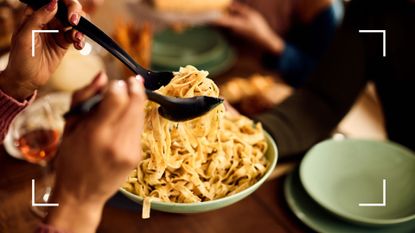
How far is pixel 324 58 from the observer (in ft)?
5.76

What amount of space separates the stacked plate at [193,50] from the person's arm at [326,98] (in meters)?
0.45

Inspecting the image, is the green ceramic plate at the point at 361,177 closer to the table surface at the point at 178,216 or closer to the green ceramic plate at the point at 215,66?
the table surface at the point at 178,216

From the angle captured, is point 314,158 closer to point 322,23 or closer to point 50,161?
point 50,161

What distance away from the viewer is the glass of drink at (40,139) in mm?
1295

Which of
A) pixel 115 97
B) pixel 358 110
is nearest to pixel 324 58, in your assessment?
pixel 115 97

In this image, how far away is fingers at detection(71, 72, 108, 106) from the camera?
4.33 feet

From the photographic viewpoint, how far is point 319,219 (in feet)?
3.94

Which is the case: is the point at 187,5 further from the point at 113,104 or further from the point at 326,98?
the point at 113,104

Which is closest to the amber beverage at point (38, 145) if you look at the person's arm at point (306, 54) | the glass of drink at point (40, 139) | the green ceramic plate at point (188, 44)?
the glass of drink at point (40, 139)

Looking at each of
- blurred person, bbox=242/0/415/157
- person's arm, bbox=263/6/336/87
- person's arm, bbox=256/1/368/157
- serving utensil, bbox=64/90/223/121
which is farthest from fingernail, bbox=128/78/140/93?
person's arm, bbox=263/6/336/87

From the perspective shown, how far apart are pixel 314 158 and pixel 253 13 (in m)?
1.32

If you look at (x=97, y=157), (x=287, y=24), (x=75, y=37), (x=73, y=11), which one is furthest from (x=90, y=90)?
(x=287, y=24)

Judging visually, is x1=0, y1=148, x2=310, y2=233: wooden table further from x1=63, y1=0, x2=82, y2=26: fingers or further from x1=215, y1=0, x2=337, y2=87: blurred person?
x1=215, y1=0, x2=337, y2=87: blurred person

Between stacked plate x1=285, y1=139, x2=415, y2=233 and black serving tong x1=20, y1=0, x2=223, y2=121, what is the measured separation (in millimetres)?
444
